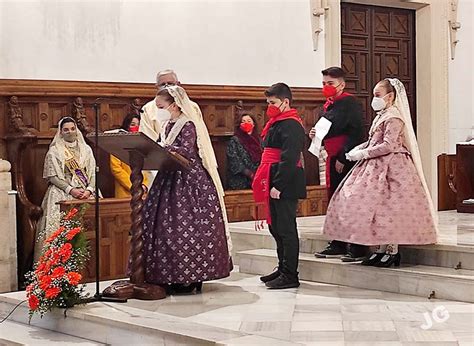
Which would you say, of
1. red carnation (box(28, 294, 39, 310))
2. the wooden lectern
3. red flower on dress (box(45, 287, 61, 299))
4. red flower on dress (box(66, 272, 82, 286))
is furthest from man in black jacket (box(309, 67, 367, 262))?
red carnation (box(28, 294, 39, 310))

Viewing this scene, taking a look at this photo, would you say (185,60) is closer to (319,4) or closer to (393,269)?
(319,4)

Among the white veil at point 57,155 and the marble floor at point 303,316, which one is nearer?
the marble floor at point 303,316

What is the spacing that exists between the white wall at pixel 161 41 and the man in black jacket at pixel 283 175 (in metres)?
3.22

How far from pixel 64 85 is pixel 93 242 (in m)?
1.68

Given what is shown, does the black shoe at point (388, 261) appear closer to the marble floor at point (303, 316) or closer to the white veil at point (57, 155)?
the marble floor at point (303, 316)

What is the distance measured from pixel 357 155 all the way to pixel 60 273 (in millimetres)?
2235

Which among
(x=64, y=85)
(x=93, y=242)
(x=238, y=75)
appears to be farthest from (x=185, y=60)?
(x=93, y=242)

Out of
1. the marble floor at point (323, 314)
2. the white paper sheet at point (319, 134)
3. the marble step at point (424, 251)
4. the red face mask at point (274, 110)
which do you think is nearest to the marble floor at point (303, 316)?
the marble floor at point (323, 314)

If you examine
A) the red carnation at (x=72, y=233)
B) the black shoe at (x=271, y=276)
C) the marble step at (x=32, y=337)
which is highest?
the red carnation at (x=72, y=233)

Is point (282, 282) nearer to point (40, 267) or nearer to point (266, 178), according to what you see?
point (266, 178)

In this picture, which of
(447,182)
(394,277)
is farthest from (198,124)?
(447,182)

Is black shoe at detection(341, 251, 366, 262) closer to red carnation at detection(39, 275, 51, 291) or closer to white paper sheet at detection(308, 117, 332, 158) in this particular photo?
white paper sheet at detection(308, 117, 332, 158)

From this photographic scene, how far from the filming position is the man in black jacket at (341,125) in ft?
21.9

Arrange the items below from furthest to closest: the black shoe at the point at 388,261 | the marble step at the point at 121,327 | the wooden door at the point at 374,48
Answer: the wooden door at the point at 374,48
the black shoe at the point at 388,261
the marble step at the point at 121,327
